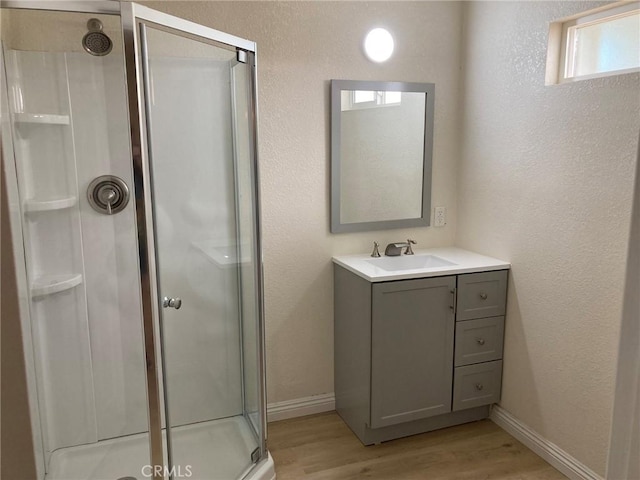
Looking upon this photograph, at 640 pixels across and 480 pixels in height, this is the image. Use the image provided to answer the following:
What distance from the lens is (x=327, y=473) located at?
2250 millimetres

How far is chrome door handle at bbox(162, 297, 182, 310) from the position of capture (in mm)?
1800

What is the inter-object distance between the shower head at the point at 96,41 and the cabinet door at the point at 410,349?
149 cm

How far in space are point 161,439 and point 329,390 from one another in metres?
1.24

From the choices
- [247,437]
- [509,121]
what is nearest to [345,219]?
[509,121]

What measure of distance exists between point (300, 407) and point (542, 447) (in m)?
1.23

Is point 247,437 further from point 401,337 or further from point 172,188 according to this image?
point 172,188

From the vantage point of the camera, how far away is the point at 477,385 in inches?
100.0

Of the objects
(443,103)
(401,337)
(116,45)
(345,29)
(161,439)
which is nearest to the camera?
(161,439)

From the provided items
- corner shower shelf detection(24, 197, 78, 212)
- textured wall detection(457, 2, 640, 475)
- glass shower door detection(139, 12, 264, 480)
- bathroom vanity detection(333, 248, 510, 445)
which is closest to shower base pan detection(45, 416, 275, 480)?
glass shower door detection(139, 12, 264, 480)

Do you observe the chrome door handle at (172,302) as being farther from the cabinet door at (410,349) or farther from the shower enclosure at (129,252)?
the cabinet door at (410,349)

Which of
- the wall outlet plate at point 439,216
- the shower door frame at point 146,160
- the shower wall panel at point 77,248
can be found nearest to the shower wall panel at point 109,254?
the shower wall panel at point 77,248

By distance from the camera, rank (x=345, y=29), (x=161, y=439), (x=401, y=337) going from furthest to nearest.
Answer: (x=345, y=29)
(x=401, y=337)
(x=161, y=439)

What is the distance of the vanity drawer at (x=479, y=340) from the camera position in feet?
8.06

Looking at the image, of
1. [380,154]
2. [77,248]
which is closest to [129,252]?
[77,248]
